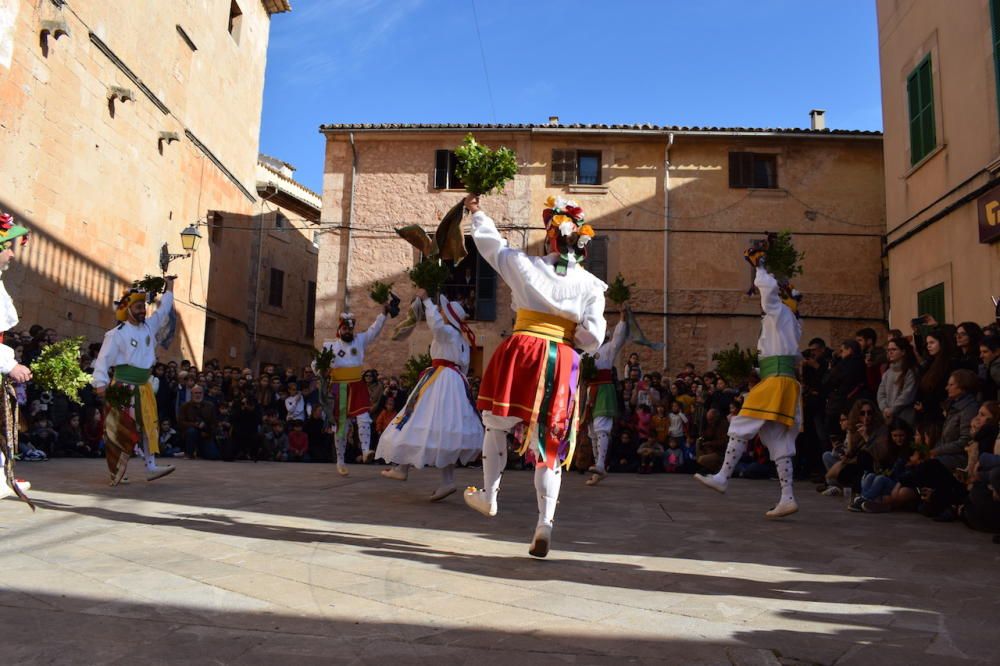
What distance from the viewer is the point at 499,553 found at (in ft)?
16.4

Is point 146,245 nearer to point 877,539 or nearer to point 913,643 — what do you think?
point 877,539

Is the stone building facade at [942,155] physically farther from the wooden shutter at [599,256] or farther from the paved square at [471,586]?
the wooden shutter at [599,256]

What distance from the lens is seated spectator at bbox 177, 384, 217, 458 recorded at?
14227 millimetres

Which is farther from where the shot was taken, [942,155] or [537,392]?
[942,155]

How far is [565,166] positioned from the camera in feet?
76.8

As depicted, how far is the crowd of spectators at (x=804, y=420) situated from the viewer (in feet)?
24.4

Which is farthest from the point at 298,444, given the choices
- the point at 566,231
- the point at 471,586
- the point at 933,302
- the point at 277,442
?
the point at 471,586

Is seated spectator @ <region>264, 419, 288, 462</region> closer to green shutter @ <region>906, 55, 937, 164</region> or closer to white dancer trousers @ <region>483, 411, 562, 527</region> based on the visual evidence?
white dancer trousers @ <region>483, 411, 562, 527</region>

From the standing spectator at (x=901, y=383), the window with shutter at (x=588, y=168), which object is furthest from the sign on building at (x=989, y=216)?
the window with shutter at (x=588, y=168)

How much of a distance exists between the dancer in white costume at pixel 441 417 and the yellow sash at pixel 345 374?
117 inches

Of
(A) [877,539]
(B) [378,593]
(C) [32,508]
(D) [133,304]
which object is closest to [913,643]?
(B) [378,593]

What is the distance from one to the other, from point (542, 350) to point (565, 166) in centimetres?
1892

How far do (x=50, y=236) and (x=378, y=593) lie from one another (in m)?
14.3

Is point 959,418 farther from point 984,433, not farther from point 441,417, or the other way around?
point 441,417
